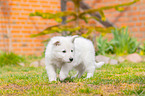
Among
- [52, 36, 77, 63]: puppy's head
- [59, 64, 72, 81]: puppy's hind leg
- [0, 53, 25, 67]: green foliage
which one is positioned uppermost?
[52, 36, 77, 63]: puppy's head

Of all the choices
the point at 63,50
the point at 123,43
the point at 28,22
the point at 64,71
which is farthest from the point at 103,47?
the point at 63,50

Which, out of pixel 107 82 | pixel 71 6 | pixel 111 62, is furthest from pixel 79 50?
pixel 71 6

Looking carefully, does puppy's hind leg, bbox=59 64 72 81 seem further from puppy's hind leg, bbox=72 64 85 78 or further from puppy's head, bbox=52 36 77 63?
puppy's hind leg, bbox=72 64 85 78

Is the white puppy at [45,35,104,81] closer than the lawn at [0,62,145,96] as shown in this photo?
No

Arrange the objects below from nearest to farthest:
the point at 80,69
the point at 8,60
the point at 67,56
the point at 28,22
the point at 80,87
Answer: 1. the point at 80,87
2. the point at 67,56
3. the point at 80,69
4. the point at 8,60
5. the point at 28,22

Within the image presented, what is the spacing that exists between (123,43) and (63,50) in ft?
14.7

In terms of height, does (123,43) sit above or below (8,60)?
above

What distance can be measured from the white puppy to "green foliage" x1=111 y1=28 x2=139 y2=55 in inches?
141

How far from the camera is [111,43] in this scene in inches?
299

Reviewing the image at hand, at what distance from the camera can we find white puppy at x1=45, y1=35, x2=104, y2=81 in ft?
10.9

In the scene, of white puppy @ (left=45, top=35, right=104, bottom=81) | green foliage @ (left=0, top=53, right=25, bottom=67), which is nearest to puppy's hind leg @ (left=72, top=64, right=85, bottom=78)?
white puppy @ (left=45, top=35, right=104, bottom=81)

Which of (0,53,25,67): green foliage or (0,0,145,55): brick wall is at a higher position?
(0,0,145,55): brick wall

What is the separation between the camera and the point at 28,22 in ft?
27.8

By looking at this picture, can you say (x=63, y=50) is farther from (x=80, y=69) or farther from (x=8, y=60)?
(x=8, y=60)
